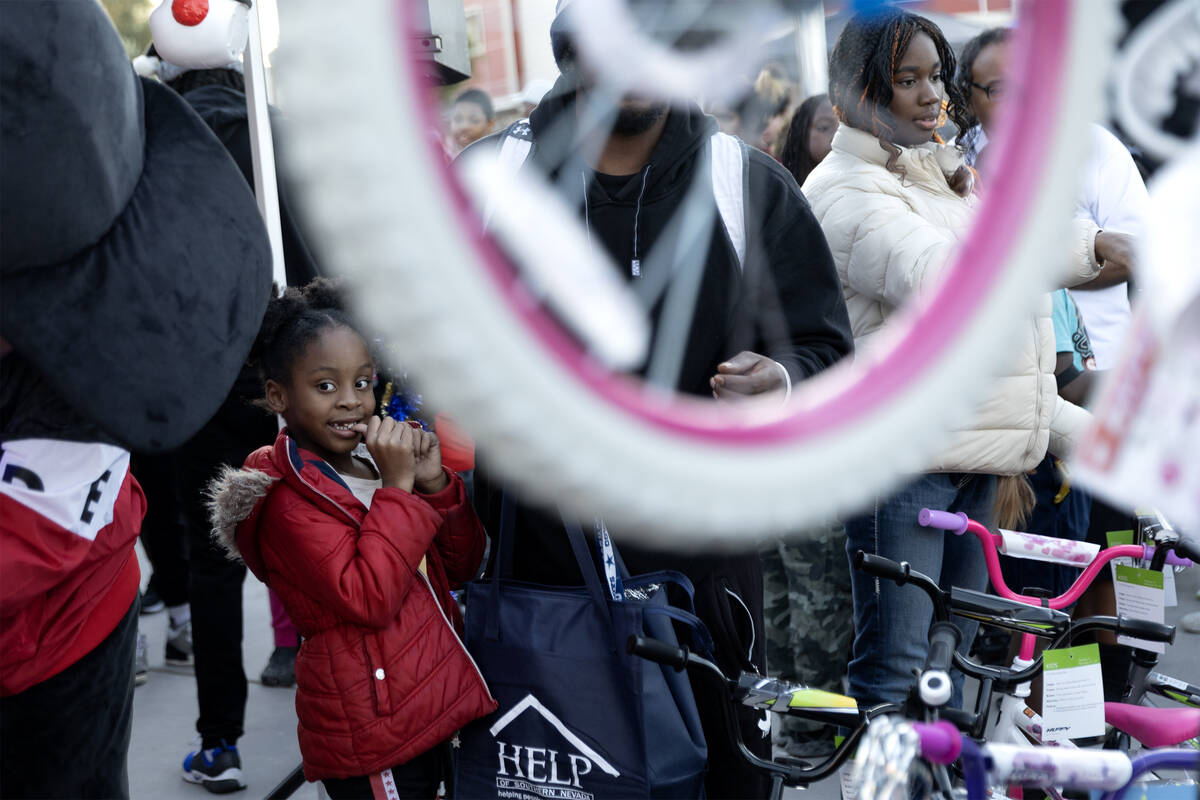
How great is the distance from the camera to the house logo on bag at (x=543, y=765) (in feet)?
5.61

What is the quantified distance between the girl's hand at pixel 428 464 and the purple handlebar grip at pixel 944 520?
0.92 meters

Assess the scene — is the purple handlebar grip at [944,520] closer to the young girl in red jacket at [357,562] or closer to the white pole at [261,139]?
the young girl in red jacket at [357,562]

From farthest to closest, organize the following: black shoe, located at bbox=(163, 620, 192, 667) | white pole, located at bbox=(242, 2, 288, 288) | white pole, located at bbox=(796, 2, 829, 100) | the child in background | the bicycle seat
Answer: black shoe, located at bbox=(163, 620, 192, 667) → the child in background → white pole, located at bbox=(242, 2, 288, 288) → the bicycle seat → white pole, located at bbox=(796, 2, 829, 100)

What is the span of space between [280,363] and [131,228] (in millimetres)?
696

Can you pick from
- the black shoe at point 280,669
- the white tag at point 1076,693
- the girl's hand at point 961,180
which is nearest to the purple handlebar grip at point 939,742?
the white tag at point 1076,693

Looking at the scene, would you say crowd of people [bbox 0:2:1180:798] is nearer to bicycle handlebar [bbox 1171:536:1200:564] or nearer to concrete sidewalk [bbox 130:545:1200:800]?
concrete sidewalk [bbox 130:545:1200:800]

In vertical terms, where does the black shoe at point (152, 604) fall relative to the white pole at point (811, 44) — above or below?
below

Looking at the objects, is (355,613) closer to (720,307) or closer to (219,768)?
(720,307)

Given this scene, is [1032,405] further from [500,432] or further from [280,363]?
[500,432]

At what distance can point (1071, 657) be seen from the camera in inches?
76.6

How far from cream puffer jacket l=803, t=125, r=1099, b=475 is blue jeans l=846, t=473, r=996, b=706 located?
7 centimetres

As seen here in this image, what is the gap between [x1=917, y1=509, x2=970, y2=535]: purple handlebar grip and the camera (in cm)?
218

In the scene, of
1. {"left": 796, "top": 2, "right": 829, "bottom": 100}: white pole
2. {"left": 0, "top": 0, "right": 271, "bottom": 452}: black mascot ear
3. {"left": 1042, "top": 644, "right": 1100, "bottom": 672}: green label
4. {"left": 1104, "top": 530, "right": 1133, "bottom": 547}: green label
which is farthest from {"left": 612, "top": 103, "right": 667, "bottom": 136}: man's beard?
{"left": 1104, "top": 530, "right": 1133, "bottom": 547}: green label

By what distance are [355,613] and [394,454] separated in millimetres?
269
